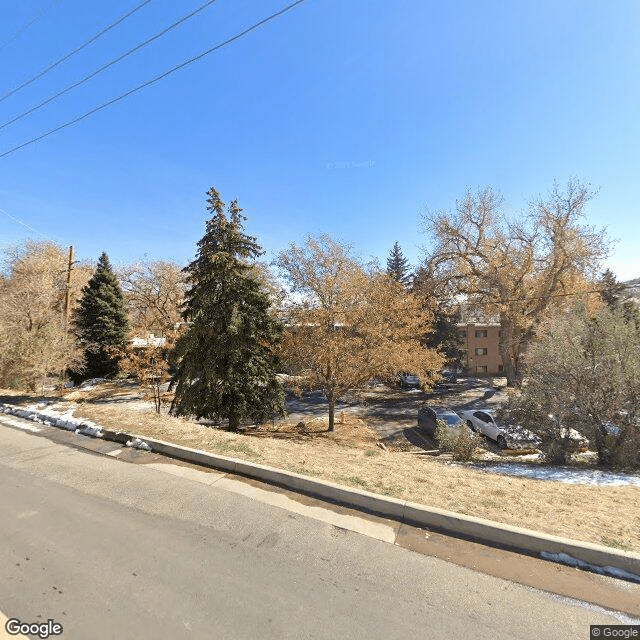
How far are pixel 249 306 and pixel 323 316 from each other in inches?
124

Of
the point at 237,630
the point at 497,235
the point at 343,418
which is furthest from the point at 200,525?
the point at 497,235

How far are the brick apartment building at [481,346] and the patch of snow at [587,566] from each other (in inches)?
1588

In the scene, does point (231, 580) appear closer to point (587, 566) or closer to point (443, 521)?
point (443, 521)

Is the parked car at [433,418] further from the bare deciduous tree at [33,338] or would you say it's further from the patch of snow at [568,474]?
the bare deciduous tree at [33,338]

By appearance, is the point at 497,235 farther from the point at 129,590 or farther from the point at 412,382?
the point at 129,590

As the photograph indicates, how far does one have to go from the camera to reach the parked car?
1571 centimetres

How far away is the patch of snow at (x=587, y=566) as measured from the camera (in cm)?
330

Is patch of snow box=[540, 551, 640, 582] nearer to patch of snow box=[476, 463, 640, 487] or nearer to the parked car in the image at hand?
patch of snow box=[476, 463, 640, 487]

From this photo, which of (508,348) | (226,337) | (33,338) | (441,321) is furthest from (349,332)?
(441,321)

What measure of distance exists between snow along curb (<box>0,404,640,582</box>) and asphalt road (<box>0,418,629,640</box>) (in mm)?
626

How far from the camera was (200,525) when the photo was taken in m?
4.10

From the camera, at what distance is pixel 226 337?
13.8 m

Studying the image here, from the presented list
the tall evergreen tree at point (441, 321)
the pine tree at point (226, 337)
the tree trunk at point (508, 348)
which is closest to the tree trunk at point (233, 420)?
the pine tree at point (226, 337)

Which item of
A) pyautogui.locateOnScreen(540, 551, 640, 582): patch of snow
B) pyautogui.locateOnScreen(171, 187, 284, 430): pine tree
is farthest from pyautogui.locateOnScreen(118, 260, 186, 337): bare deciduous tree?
pyautogui.locateOnScreen(540, 551, 640, 582): patch of snow
